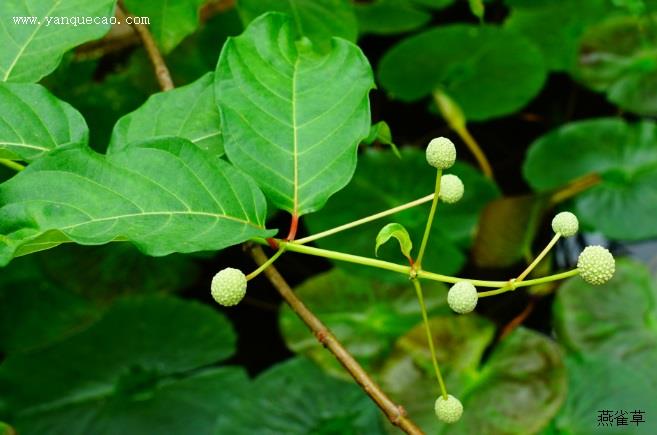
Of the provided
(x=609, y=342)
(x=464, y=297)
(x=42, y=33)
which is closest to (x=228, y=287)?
(x=464, y=297)

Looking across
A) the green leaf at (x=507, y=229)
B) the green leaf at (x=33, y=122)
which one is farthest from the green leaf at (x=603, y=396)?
the green leaf at (x=33, y=122)

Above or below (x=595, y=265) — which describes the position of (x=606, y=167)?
below

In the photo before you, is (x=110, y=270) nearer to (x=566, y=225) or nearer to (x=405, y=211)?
(x=405, y=211)

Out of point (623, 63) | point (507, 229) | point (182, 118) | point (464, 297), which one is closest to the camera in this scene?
point (464, 297)

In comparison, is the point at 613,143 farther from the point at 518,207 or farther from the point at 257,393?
the point at 257,393

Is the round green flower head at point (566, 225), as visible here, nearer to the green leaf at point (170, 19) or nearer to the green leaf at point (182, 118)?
the green leaf at point (182, 118)

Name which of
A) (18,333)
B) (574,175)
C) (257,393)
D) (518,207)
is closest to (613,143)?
(574,175)
